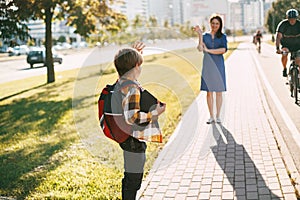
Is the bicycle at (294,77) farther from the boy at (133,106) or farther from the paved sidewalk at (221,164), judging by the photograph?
the boy at (133,106)

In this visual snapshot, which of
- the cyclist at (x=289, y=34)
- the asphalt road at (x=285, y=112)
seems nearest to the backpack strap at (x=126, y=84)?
the asphalt road at (x=285, y=112)

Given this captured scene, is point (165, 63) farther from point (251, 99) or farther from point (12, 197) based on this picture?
point (251, 99)

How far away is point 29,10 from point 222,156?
10296 millimetres

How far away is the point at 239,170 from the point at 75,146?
9.64ft

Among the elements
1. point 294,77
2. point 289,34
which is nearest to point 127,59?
point 294,77

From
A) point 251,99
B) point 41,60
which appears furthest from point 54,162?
point 41,60

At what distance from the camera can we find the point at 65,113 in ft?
32.6

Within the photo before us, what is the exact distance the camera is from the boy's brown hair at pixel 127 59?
10.6 feet

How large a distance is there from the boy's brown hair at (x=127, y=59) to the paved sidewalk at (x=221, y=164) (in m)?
1.71

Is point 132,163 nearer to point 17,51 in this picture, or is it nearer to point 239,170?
point 239,170

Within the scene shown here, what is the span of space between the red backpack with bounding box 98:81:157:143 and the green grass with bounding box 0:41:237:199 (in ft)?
2.27

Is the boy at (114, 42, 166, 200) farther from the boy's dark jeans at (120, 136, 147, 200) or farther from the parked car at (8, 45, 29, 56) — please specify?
the parked car at (8, 45, 29, 56)

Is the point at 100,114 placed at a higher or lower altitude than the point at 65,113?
higher

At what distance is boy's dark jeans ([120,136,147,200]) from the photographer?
3.45 m
